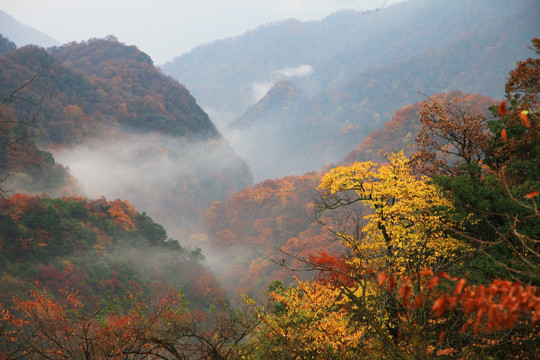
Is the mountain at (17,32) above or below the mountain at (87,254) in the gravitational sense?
above

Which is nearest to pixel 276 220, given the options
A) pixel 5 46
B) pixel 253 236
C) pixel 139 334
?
pixel 253 236

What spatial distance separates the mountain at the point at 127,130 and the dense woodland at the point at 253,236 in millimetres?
532

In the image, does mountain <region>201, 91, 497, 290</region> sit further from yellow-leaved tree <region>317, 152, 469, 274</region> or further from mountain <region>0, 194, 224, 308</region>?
yellow-leaved tree <region>317, 152, 469, 274</region>

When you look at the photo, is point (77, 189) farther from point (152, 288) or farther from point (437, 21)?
point (437, 21)

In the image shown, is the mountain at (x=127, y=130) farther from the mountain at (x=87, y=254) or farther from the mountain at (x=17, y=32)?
the mountain at (x=17, y=32)

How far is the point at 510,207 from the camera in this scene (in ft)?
33.6

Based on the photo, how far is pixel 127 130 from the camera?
302 feet

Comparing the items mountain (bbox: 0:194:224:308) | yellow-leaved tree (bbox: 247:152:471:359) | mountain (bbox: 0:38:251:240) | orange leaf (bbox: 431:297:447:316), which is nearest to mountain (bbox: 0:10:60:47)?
mountain (bbox: 0:38:251:240)

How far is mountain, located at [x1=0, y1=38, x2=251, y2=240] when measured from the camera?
7069cm

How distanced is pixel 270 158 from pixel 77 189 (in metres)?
102

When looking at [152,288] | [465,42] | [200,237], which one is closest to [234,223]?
[200,237]

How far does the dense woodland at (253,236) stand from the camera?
8.30 meters

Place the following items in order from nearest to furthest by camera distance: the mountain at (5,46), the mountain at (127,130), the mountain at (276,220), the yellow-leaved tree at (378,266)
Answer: the yellow-leaved tree at (378,266), the mountain at (276,220), the mountain at (127,130), the mountain at (5,46)

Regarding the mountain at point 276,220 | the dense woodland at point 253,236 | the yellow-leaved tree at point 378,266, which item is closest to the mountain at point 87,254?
the dense woodland at point 253,236
